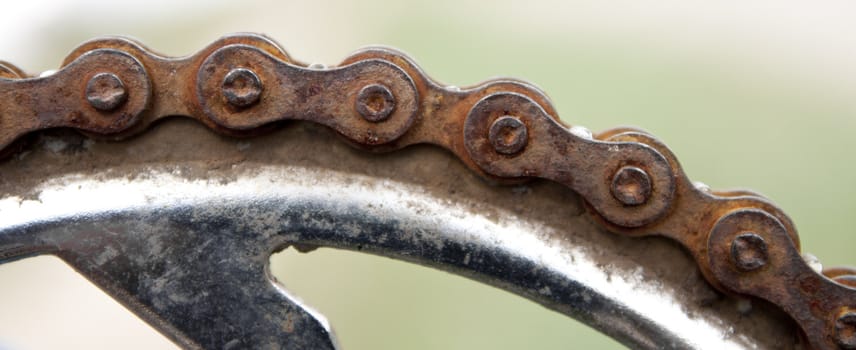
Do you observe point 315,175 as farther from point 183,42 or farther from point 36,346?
point 36,346

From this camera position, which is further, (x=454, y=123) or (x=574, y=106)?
(x=574, y=106)

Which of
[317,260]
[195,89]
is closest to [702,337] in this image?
[195,89]

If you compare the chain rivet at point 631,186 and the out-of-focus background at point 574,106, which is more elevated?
the out-of-focus background at point 574,106

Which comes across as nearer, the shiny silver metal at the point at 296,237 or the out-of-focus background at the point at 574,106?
the shiny silver metal at the point at 296,237

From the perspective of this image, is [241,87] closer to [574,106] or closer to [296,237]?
[296,237]

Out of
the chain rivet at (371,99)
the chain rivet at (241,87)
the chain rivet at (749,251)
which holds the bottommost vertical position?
the chain rivet at (241,87)

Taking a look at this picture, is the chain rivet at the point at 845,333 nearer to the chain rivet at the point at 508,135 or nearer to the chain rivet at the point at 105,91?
the chain rivet at the point at 508,135

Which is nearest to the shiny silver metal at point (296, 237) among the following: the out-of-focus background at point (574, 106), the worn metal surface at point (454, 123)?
the worn metal surface at point (454, 123)

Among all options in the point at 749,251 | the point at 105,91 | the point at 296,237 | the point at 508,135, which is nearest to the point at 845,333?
the point at 749,251
